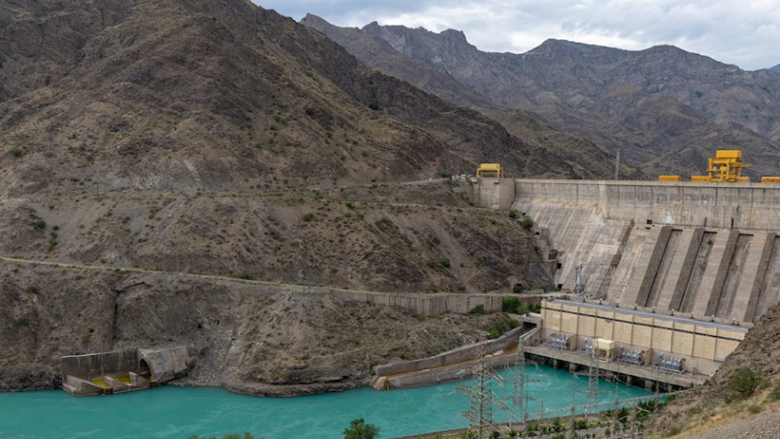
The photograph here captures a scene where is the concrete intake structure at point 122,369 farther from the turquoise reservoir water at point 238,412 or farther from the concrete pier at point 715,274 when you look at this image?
the concrete pier at point 715,274

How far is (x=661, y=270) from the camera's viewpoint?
5841cm

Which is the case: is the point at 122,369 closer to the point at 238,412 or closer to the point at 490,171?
the point at 238,412

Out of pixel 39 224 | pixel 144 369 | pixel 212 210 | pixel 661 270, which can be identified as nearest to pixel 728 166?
pixel 661 270

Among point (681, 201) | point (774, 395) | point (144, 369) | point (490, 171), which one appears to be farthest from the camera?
point (490, 171)

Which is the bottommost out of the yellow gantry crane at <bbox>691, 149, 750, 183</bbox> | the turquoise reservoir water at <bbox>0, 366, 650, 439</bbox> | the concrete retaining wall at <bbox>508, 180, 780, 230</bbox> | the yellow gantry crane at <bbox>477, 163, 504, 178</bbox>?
the turquoise reservoir water at <bbox>0, 366, 650, 439</bbox>

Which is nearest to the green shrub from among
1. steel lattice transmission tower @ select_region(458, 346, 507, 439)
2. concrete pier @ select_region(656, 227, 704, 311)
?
steel lattice transmission tower @ select_region(458, 346, 507, 439)

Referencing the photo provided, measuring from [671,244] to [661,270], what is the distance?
3.01m

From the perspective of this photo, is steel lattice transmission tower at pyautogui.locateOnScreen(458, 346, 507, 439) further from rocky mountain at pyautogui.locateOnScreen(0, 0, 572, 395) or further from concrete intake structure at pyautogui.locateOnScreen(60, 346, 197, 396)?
concrete intake structure at pyautogui.locateOnScreen(60, 346, 197, 396)

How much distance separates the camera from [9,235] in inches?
2263

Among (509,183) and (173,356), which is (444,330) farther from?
(509,183)

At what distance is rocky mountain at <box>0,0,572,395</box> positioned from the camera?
50.4 metres

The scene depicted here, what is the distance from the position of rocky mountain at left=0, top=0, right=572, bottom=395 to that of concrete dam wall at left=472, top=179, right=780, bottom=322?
577cm

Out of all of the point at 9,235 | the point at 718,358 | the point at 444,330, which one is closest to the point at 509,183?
the point at 444,330

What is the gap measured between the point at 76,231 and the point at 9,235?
5466 millimetres
